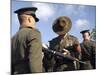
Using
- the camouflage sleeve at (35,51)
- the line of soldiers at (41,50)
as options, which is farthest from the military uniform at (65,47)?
the camouflage sleeve at (35,51)

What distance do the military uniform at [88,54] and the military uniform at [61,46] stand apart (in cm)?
9

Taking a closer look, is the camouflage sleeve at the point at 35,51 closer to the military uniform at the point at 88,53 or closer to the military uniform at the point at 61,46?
the military uniform at the point at 61,46

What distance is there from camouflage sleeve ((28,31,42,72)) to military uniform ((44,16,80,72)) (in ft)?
0.27

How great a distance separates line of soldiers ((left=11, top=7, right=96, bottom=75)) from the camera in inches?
89.0

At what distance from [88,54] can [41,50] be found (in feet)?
1.96

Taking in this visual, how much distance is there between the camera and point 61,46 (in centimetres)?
244

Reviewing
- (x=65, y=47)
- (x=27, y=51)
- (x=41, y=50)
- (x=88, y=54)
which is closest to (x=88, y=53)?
(x=88, y=54)

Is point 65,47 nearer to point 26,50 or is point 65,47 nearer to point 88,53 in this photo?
point 88,53

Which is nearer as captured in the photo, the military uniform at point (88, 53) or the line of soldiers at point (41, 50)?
the line of soldiers at point (41, 50)

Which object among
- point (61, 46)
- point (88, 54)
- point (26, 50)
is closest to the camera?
point (26, 50)

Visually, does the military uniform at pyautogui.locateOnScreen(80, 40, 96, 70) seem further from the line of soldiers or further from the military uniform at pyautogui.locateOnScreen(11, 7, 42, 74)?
the military uniform at pyautogui.locateOnScreen(11, 7, 42, 74)

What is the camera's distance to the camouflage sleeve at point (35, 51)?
7.57ft
